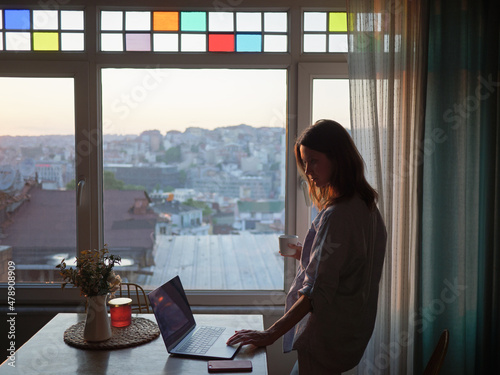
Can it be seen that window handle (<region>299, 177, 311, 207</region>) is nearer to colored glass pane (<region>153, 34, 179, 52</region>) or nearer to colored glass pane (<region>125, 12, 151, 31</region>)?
colored glass pane (<region>153, 34, 179, 52</region>)

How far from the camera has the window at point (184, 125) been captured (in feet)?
9.93

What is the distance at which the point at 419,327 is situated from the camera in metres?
2.84

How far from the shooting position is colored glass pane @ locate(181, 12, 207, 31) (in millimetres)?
3041

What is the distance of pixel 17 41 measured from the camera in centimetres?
303

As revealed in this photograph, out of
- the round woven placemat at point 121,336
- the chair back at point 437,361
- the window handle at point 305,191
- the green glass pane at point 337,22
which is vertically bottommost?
the round woven placemat at point 121,336

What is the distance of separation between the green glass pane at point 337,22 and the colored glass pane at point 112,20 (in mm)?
1265

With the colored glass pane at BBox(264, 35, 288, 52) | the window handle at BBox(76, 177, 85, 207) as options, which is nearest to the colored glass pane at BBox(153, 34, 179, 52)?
the colored glass pane at BBox(264, 35, 288, 52)

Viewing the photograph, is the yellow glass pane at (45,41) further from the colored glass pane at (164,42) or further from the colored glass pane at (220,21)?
the colored glass pane at (220,21)

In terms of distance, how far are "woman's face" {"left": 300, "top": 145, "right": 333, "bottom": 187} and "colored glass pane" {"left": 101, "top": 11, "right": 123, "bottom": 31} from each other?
178 centimetres

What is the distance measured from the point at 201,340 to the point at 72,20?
2.13 m

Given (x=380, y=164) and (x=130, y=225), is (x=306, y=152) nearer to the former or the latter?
(x=380, y=164)

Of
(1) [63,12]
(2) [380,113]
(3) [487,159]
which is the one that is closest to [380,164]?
(2) [380,113]

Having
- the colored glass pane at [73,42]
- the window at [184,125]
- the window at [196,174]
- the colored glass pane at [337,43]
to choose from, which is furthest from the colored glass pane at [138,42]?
the colored glass pane at [337,43]

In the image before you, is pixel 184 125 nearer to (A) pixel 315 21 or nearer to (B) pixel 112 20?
(B) pixel 112 20
